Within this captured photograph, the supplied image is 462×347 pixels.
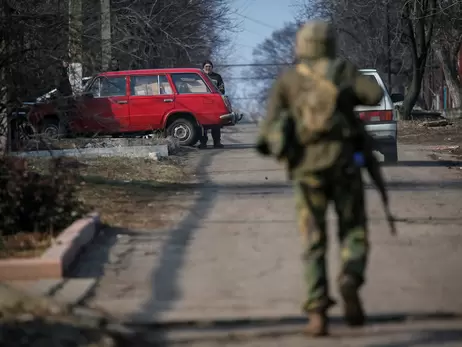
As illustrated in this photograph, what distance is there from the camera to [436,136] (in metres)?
28.0

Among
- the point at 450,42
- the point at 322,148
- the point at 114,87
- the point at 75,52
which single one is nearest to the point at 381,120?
the point at 75,52

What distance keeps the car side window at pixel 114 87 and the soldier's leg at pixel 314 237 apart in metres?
16.7

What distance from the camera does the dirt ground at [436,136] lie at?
72.7ft

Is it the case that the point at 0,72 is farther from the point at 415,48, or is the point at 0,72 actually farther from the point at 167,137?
the point at 415,48

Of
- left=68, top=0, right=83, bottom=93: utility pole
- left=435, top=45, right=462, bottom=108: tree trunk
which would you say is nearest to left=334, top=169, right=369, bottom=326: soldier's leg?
left=68, top=0, right=83, bottom=93: utility pole

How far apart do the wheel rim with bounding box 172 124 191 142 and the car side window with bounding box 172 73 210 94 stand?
0.79 metres

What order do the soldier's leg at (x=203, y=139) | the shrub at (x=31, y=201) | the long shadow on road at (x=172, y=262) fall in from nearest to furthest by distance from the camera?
the long shadow on road at (x=172, y=262) → the shrub at (x=31, y=201) → the soldier's leg at (x=203, y=139)

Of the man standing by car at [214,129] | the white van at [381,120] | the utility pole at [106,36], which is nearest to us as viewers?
the white van at [381,120]

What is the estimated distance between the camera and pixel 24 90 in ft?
39.9

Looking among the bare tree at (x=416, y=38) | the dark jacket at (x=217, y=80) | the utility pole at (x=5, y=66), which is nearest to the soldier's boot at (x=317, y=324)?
the utility pole at (x=5, y=66)

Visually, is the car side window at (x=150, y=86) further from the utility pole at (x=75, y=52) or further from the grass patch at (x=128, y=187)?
the utility pole at (x=75, y=52)

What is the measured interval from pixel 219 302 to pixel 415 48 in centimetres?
3039

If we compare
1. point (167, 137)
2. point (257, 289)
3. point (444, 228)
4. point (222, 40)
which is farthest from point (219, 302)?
point (222, 40)

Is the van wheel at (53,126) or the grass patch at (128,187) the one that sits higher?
the van wheel at (53,126)
